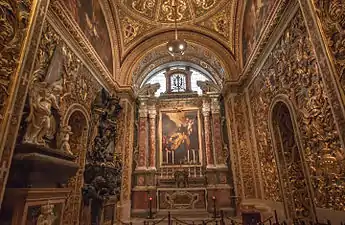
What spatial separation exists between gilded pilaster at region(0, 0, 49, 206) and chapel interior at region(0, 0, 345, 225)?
2cm

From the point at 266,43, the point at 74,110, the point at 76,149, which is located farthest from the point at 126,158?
the point at 266,43

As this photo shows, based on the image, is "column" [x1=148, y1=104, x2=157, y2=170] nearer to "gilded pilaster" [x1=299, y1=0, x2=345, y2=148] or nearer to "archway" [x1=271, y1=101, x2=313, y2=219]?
"archway" [x1=271, y1=101, x2=313, y2=219]

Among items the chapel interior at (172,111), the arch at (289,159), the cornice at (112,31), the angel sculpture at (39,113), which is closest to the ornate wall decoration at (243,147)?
the chapel interior at (172,111)

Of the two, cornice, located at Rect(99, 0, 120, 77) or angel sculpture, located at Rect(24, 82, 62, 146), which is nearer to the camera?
angel sculpture, located at Rect(24, 82, 62, 146)

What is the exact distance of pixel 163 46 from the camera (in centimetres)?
1134

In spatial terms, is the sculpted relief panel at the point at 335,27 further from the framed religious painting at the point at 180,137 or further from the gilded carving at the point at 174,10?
the framed religious painting at the point at 180,137

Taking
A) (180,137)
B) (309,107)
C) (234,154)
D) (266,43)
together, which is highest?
(266,43)

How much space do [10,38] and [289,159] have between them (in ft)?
23.7

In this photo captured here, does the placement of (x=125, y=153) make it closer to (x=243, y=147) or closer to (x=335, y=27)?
(x=243, y=147)

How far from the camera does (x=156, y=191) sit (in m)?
10.5

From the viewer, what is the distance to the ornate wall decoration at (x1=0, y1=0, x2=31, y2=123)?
135 inches

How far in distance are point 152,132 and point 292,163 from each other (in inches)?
289

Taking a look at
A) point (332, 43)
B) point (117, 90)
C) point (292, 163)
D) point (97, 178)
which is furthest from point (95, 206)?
point (332, 43)

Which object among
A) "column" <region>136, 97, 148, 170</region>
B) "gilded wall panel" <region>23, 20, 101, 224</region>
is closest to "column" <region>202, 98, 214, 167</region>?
"column" <region>136, 97, 148, 170</region>
